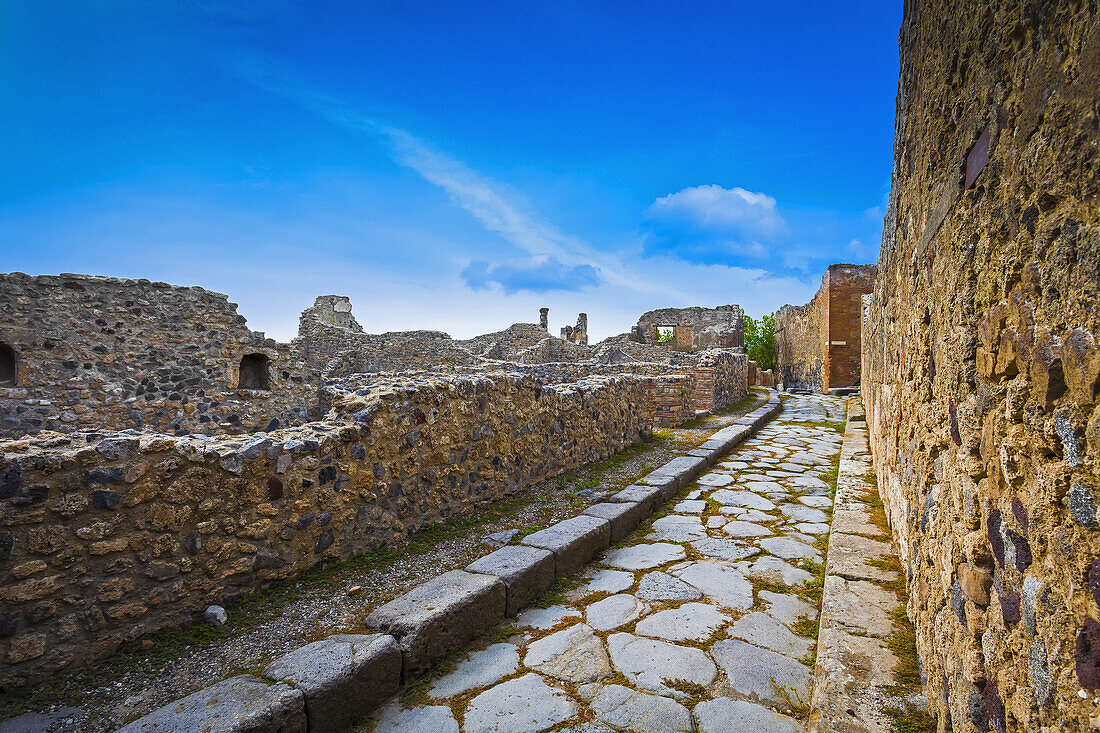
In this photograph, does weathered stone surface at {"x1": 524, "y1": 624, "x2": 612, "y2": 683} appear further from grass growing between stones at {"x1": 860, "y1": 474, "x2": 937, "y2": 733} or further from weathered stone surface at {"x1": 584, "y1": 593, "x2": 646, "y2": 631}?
grass growing between stones at {"x1": 860, "y1": 474, "x2": 937, "y2": 733}

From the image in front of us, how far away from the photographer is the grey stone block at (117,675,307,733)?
1.68 m

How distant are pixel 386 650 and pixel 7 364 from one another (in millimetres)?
8861

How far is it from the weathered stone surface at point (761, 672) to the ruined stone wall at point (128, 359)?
839 cm

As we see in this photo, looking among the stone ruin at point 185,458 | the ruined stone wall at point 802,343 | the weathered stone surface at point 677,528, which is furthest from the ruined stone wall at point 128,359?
the ruined stone wall at point 802,343

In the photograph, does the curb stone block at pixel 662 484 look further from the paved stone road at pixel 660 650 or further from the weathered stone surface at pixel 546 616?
the weathered stone surface at pixel 546 616

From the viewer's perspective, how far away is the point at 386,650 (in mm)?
2174

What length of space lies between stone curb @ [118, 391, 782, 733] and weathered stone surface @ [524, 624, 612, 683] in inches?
12.7

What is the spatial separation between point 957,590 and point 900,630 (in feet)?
3.21

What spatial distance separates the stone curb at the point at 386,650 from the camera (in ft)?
5.79

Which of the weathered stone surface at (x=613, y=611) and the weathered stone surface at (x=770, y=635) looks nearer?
the weathered stone surface at (x=770, y=635)

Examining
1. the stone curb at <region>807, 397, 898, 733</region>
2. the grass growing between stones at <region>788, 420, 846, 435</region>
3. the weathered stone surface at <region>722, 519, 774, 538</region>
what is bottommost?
the weathered stone surface at <region>722, 519, 774, 538</region>

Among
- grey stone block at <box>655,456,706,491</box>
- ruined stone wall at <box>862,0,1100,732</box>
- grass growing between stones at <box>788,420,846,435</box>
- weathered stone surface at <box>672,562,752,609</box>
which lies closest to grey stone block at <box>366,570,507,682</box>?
weathered stone surface at <box>672,562,752,609</box>

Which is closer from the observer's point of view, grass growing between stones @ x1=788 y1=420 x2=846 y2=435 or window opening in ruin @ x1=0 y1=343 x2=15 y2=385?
window opening in ruin @ x1=0 y1=343 x2=15 y2=385

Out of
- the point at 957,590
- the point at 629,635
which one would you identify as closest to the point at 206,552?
the point at 629,635
